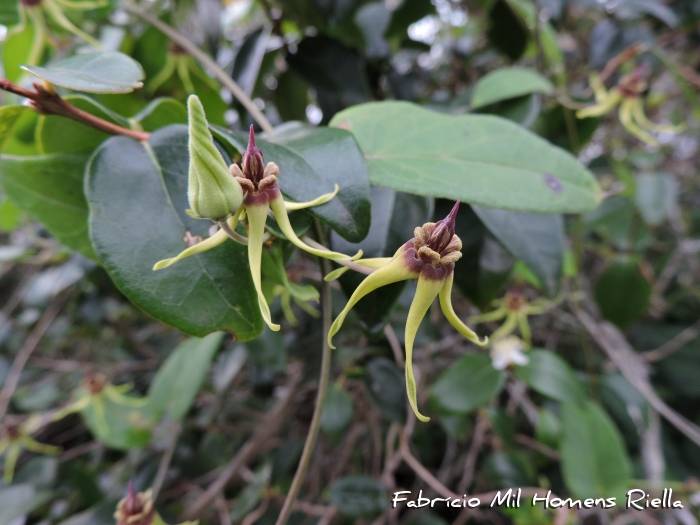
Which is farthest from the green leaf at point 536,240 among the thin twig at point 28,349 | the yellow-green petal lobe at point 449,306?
the thin twig at point 28,349

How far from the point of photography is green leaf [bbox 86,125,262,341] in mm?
245

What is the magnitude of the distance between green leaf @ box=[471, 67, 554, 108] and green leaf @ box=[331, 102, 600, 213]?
16cm

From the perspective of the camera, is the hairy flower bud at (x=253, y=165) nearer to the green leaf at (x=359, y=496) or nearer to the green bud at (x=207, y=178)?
the green bud at (x=207, y=178)

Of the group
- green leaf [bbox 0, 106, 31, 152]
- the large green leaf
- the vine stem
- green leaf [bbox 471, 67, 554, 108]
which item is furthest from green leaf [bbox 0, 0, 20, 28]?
green leaf [bbox 471, 67, 554, 108]

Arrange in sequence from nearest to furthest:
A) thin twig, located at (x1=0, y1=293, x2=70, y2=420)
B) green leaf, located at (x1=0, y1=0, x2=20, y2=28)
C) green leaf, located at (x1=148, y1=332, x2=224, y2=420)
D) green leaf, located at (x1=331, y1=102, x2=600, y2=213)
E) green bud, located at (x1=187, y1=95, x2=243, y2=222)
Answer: green bud, located at (x1=187, y1=95, x2=243, y2=222)
green leaf, located at (x1=331, y1=102, x2=600, y2=213)
green leaf, located at (x1=0, y1=0, x2=20, y2=28)
green leaf, located at (x1=148, y1=332, x2=224, y2=420)
thin twig, located at (x1=0, y1=293, x2=70, y2=420)

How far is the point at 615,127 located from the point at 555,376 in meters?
0.83

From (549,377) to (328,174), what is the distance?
534mm

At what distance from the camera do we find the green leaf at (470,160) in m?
0.28

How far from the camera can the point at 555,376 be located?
0.64 meters

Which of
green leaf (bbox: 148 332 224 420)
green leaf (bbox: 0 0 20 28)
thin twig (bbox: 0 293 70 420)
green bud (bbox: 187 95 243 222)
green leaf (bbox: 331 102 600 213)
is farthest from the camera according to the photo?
thin twig (bbox: 0 293 70 420)

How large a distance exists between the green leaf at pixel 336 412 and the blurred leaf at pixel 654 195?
66 centimetres

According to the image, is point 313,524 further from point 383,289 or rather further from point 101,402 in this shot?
point 383,289

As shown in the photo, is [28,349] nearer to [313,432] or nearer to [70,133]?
[70,133]

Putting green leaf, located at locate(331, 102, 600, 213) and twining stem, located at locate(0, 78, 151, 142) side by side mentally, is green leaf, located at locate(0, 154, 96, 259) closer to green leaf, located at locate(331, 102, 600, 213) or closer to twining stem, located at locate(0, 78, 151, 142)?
twining stem, located at locate(0, 78, 151, 142)
